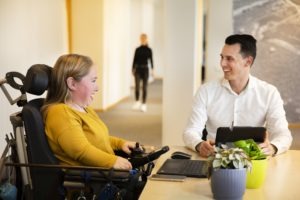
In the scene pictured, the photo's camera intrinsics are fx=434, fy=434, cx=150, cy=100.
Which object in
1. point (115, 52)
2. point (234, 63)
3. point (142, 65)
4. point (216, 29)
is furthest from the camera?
point (115, 52)

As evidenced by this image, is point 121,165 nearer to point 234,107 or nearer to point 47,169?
point 47,169

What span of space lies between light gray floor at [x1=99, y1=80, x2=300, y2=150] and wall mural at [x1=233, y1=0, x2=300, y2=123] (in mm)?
624

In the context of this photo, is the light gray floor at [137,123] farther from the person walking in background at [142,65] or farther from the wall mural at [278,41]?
the wall mural at [278,41]

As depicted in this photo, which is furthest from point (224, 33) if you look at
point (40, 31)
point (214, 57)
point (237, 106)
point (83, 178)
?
point (83, 178)

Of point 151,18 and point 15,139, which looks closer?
point 15,139

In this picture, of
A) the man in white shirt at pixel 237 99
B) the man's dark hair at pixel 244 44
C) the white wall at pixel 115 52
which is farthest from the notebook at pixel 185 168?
the white wall at pixel 115 52

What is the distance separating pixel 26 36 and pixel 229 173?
417cm

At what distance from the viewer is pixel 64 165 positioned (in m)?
2.04

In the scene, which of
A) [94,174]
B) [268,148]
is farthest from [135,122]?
[94,174]

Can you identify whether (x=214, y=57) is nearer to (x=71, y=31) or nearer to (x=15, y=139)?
(x=71, y=31)

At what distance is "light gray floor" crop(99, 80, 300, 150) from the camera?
19.8 feet

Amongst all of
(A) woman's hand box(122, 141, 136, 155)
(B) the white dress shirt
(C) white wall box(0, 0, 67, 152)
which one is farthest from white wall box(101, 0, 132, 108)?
(A) woman's hand box(122, 141, 136, 155)

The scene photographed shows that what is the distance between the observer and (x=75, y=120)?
2.15 m

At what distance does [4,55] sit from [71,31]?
3.52 metres
